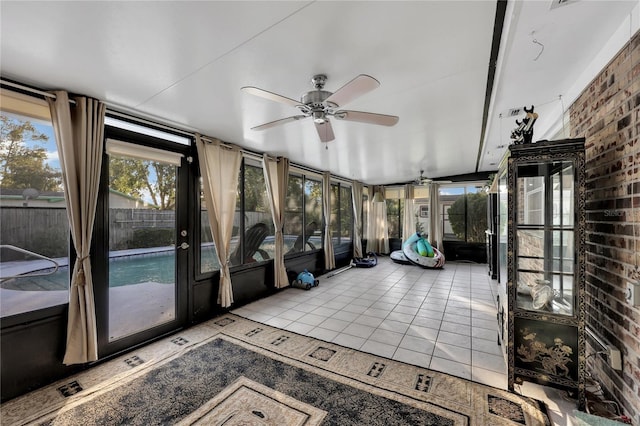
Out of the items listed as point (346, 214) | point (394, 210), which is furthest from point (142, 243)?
point (394, 210)

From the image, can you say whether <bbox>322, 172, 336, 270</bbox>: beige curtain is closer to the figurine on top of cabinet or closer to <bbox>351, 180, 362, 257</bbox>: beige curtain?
<bbox>351, 180, 362, 257</bbox>: beige curtain

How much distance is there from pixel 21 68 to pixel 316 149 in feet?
10.2

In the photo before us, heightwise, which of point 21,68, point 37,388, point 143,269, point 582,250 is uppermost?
point 21,68

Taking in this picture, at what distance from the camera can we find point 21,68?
183 centimetres

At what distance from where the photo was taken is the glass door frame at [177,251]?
2.47 m

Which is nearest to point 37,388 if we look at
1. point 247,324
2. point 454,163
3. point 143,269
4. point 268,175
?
point 143,269

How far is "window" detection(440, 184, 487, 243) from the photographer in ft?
25.2

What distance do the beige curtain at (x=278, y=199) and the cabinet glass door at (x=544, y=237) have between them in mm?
3433

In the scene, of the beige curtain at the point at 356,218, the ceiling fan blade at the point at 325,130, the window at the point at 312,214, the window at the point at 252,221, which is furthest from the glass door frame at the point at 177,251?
the beige curtain at the point at 356,218

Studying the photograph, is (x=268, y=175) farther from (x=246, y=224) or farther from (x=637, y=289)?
(x=637, y=289)

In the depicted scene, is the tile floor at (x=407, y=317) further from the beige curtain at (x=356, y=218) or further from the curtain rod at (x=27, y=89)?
the curtain rod at (x=27, y=89)

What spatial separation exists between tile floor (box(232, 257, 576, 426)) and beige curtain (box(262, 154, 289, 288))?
14.5 inches

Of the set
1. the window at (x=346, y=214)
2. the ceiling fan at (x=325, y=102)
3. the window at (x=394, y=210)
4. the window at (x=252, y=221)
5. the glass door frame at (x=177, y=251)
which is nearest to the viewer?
the ceiling fan at (x=325, y=102)

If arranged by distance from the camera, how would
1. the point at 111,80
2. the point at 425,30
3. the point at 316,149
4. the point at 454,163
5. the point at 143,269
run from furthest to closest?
the point at 454,163
the point at 316,149
the point at 143,269
the point at 111,80
the point at 425,30
